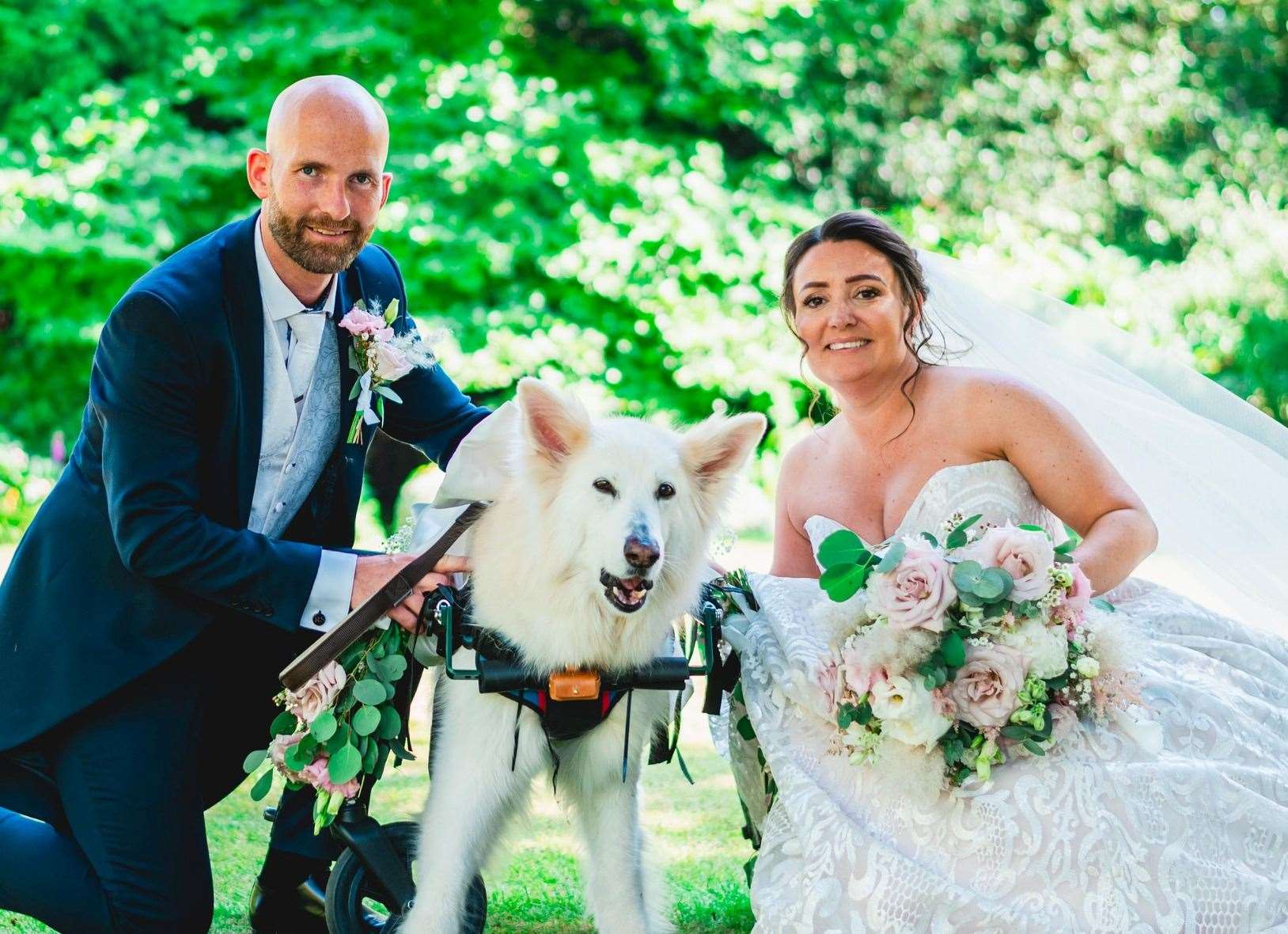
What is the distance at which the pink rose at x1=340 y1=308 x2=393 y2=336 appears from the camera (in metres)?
3.31

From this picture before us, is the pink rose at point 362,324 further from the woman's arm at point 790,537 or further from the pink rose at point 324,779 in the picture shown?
the woman's arm at point 790,537

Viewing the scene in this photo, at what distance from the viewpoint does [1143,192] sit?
14.1 metres

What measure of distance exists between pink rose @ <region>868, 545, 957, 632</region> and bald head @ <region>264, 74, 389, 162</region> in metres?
1.76

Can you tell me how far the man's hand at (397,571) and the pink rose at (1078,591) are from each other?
1.40 meters

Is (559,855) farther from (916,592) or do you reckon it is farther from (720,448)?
(916,592)

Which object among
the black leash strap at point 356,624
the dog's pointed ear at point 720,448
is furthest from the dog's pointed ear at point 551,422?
the black leash strap at point 356,624

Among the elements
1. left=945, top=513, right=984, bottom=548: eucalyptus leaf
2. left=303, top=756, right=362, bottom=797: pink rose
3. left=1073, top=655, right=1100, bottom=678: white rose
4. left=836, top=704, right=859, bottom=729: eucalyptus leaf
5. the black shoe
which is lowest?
the black shoe

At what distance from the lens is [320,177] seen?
324 centimetres

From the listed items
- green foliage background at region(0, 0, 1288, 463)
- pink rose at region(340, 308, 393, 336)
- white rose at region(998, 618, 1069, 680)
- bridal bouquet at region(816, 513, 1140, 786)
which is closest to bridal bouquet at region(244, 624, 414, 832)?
pink rose at region(340, 308, 393, 336)

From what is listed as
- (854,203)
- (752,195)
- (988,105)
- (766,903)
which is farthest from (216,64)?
(766,903)

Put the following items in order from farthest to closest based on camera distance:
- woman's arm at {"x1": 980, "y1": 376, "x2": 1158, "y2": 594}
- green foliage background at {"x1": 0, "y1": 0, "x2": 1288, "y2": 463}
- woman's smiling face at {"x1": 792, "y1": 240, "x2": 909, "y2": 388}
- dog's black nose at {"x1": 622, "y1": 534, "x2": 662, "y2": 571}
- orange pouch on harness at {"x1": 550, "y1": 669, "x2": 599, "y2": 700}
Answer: green foliage background at {"x1": 0, "y1": 0, "x2": 1288, "y2": 463} → woman's smiling face at {"x1": 792, "y1": 240, "x2": 909, "y2": 388} → woman's arm at {"x1": 980, "y1": 376, "x2": 1158, "y2": 594} → orange pouch on harness at {"x1": 550, "y1": 669, "x2": 599, "y2": 700} → dog's black nose at {"x1": 622, "y1": 534, "x2": 662, "y2": 571}

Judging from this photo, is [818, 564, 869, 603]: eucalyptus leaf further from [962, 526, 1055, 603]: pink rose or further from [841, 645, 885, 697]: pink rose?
[962, 526, 1055, 603]: pink rose

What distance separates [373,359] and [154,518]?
2.28ft

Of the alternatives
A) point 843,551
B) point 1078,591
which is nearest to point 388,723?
point 843,551
